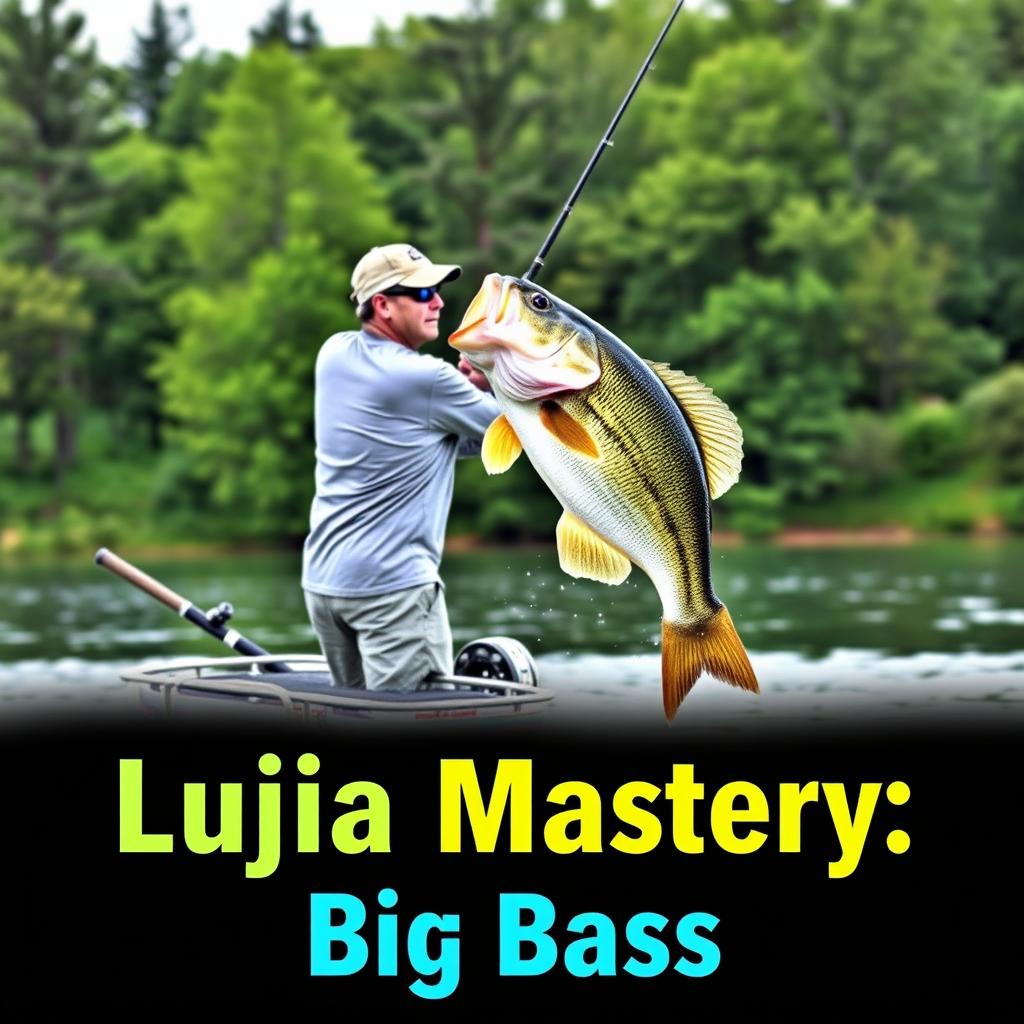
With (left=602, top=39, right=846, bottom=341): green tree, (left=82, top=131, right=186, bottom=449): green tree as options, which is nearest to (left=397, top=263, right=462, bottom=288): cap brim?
(left=602, top=39, right=846, bottom=341): green tree

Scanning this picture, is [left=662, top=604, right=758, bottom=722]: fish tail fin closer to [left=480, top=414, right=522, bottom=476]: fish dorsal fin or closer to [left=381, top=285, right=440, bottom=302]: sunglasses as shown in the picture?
[left=480, top=414, right=522, bottom=476]: fish dorsal fin

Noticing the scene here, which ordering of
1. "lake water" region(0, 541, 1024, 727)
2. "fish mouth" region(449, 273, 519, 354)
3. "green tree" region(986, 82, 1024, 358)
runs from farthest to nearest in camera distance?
"green tree" region(986, 82, 1024, 358) < "lake water" region(0, 541, 1024, 727) < "fish mouth" region(449, 273, 519, 354)

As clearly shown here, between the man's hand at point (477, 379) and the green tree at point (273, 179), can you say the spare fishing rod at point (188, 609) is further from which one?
the green tree at point (273, 179)

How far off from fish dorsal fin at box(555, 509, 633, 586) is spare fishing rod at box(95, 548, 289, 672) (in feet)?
14.9

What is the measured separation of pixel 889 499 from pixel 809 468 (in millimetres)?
2290

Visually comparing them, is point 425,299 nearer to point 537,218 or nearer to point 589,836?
point 589,836

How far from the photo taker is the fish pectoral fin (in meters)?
5.68

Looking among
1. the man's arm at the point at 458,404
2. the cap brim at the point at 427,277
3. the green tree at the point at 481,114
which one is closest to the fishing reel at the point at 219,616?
the man's arm at the point at 458,404

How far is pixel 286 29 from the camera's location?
261 ft

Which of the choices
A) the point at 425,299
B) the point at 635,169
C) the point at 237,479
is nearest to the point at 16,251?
the point at 237,479

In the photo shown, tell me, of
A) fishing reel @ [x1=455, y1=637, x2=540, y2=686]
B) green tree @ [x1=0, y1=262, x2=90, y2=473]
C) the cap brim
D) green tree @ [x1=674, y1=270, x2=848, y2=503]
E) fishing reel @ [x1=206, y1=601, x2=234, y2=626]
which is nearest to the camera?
the cap brim

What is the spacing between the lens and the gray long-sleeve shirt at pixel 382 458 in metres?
8.23

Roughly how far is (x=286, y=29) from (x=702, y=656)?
7686cm

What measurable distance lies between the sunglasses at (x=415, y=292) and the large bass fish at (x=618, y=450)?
2468 mm
